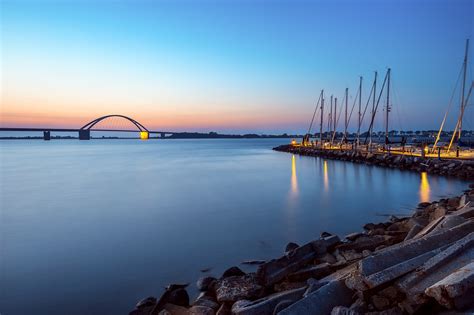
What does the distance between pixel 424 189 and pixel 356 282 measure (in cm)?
1315

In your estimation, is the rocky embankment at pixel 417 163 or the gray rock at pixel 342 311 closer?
the gray rock at pixel 342 311

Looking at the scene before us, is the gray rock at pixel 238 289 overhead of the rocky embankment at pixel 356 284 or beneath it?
beneath

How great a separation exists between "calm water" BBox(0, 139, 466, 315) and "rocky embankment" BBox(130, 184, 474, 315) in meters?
1.27

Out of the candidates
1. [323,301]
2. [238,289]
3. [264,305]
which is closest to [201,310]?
[238,289]

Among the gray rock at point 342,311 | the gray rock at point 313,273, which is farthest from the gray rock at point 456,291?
the gray rock at point 313,273

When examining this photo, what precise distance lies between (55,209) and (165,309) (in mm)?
9151

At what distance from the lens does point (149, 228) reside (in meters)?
8.72

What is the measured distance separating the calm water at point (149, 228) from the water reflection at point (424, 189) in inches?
1.4

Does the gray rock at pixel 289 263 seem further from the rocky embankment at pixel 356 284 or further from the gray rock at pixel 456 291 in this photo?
the gray rock at pixel 456 291

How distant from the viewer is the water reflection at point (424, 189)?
1257 centimetres

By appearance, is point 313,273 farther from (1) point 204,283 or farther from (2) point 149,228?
(2) point 149,228

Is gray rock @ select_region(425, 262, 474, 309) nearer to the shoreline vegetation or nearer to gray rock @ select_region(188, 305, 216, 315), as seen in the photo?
the shoreline vegetation

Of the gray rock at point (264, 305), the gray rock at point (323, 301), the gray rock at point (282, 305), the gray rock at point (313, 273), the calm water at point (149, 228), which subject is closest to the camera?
the gray rock at point (323, 301)

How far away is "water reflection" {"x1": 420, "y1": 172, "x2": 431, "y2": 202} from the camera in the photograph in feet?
41.2
